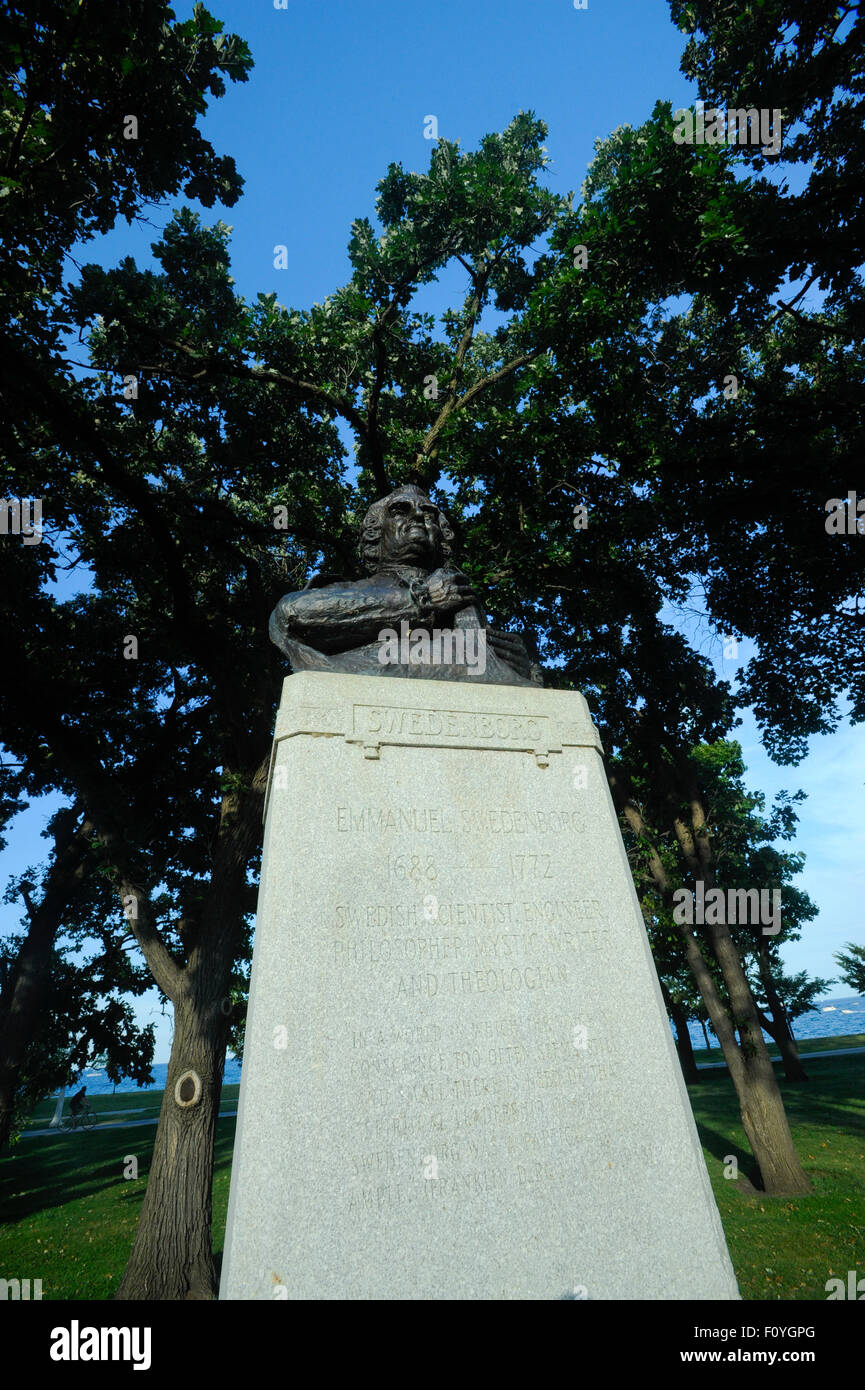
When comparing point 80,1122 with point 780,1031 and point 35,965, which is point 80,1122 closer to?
point 35,965

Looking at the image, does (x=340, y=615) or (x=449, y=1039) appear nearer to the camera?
(x=449, y=1039)

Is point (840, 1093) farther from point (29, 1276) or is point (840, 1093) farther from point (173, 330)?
point (173, 330)

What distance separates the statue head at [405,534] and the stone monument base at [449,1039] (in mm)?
1595

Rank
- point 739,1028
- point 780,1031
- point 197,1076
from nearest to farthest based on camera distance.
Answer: point 197,1076 → point 739,1028 → point 780,1031

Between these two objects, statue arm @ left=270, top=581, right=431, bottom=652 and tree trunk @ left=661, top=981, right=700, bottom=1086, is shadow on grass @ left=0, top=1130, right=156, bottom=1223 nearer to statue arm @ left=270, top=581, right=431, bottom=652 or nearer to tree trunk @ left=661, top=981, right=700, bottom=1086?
statue arm @ left=270, top=581, right=431, bottom=652

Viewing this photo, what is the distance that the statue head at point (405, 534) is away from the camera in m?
5.29

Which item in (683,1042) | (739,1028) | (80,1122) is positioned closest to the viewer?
(739,1028)

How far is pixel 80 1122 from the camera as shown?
32.3 meters

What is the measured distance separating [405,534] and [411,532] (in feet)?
0.16

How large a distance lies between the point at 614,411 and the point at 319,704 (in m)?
8.36

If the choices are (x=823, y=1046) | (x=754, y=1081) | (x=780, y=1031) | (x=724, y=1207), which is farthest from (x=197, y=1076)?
(x=823, y=1046)

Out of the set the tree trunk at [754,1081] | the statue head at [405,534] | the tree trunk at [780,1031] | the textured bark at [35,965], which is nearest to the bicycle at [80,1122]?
the textured bark at [35,965]

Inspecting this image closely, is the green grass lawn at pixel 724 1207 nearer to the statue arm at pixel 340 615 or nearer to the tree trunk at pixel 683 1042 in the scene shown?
the tree trunk at pixel 683 1042

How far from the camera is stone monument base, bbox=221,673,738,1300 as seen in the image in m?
2.66
